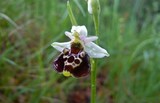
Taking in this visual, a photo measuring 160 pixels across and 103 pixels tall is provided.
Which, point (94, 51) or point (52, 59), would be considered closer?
point (94, 51)

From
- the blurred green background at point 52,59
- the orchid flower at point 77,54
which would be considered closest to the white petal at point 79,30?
the orchid flower at point 77,54

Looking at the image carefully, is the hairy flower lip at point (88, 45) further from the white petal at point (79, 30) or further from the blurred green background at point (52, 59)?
the blurred green background at point (52, 59)

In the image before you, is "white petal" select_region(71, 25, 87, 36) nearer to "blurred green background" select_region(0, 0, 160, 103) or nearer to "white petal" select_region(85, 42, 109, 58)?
"white petal" select_region(85, 42, 109, 58)

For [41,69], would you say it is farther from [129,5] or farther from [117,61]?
[129,5]

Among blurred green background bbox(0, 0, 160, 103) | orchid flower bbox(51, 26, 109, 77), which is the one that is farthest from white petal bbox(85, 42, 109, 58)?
blurred green background bbox(0, 0, 160, 103)

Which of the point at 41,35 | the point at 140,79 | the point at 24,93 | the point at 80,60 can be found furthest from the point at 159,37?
the point at 80,60

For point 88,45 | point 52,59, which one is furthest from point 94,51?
point 52,59

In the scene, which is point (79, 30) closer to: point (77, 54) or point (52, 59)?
point (77, 54)
